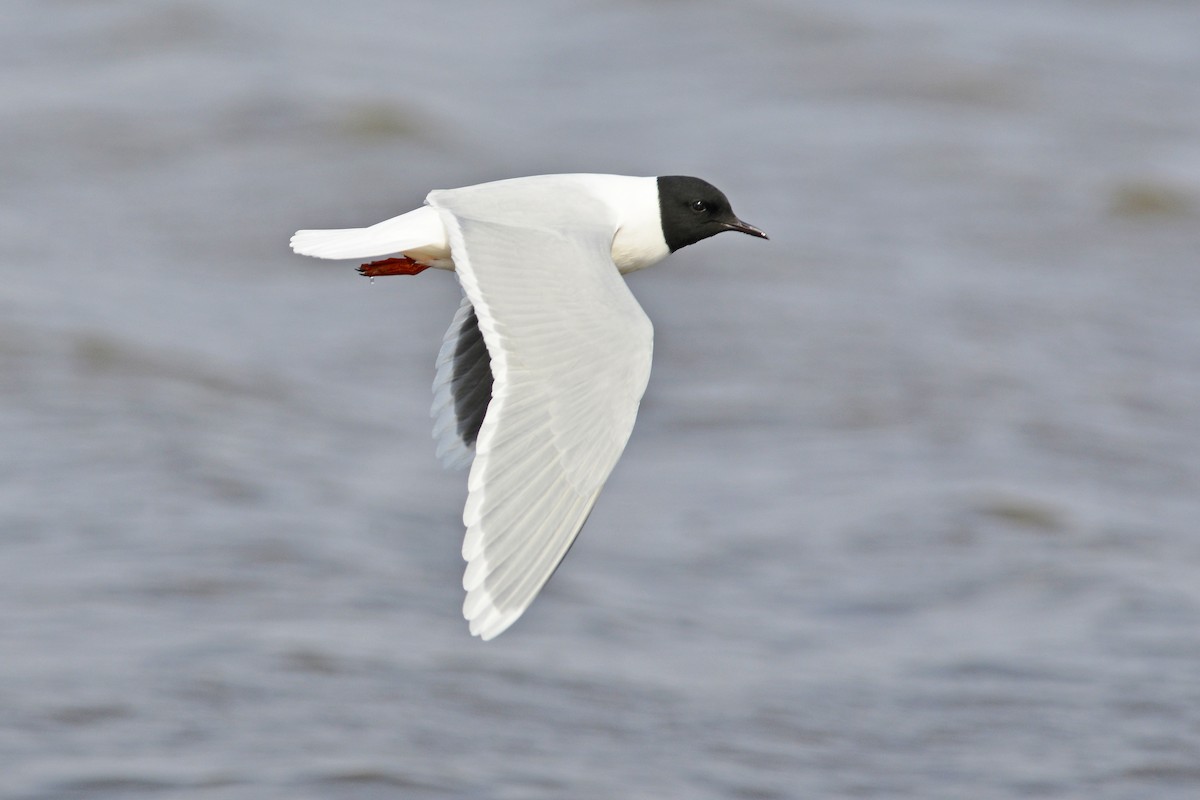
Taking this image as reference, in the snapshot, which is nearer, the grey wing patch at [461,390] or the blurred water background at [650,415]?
the grey wing patch at [461,390]

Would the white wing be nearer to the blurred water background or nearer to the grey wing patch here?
the grey wing patch

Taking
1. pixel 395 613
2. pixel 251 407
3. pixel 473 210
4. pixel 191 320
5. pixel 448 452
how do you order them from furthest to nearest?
1. pixel 191 320
2. pixel 251 407
3. pixel 395 613
4. pixel 448 452
5. pixel 473 210

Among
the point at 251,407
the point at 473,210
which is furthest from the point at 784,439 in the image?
the point at 473,210

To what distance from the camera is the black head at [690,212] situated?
14.3 ft

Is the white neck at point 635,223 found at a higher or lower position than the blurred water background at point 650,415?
higher

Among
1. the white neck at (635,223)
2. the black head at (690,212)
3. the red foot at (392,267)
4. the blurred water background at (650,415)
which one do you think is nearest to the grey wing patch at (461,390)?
the red foot at (392,267)

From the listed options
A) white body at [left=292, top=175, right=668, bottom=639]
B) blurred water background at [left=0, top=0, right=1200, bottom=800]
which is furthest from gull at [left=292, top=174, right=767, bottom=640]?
blurred water background at [left=0, top=0, right=1200, bottom=800]

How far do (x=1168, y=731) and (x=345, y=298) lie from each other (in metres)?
4.84

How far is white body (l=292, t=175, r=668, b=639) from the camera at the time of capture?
326cm

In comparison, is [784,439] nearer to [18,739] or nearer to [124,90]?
[18,739]

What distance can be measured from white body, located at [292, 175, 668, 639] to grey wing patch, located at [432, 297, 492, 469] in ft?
0.13

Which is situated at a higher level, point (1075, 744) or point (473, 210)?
point (473, 210)

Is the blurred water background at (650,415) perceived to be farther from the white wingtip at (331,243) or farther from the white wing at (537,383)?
the white wing at (537,383)

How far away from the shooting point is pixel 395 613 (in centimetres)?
626
